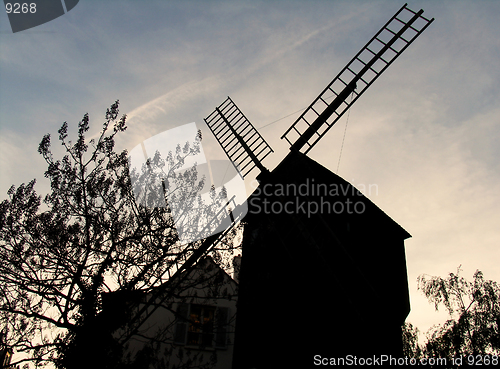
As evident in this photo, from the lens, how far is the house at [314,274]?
881 cm

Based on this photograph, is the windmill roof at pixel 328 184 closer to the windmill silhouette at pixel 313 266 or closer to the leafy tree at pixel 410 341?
the windmill silhouette at pixel 313 266

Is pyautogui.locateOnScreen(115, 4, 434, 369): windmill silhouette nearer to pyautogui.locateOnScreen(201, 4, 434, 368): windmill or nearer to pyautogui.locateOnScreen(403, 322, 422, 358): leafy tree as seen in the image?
pyautogui.locateOnScreen(201, 4, 434, 368): windmill

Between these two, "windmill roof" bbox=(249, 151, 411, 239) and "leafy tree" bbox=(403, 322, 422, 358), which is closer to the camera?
"windmill roof" bbox=(249, 151, 411, 239)

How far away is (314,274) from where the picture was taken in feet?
31.2

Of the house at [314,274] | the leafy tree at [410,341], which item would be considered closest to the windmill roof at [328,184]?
the house at [314,274]

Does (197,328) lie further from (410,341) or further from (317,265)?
(410,341)

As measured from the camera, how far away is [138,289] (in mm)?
8320

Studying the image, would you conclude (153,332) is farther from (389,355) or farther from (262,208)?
(389,355)

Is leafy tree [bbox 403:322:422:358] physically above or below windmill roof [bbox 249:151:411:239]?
below

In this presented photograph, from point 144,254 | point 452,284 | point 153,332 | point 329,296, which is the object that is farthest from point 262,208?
point 452,284

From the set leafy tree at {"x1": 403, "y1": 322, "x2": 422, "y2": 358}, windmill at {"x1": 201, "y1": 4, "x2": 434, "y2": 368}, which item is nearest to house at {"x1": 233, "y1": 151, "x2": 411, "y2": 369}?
windmill at {"x1": 201, "y1": 4, "x2": 434, "y2": 368}

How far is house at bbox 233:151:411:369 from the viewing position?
881cm

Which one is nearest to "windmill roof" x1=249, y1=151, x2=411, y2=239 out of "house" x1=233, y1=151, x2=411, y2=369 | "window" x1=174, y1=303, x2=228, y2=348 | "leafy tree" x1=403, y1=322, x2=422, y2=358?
"house" x1=233, y1=151, x2=411, y2=369

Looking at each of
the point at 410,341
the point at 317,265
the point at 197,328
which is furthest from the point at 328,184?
the point at 410,341
